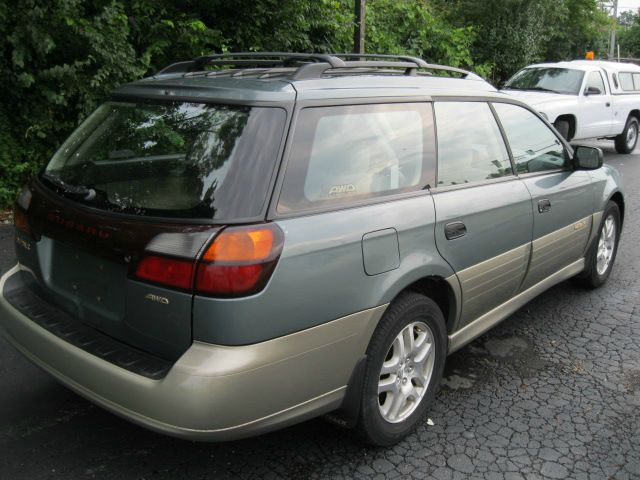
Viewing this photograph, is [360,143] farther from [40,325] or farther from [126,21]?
[126,21]

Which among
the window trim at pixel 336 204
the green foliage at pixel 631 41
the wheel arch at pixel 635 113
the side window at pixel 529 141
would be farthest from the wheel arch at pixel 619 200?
the green foliage at pixel 631 41

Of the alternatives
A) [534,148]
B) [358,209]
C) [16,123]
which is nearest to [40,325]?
[358,209]

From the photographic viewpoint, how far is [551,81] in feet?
38.8

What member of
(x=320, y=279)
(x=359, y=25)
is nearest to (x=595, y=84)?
(x=359, y=25)

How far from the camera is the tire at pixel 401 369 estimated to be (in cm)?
270

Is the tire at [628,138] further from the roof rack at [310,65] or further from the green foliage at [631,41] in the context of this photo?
the green foliage at [631,41]

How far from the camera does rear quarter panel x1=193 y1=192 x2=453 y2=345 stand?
7.24ft

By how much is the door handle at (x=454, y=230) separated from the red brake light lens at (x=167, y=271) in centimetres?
135

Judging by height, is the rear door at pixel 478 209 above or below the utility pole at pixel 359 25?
below

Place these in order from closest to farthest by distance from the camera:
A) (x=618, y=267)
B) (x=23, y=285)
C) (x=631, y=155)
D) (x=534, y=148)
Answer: (x=23, y=285)
(x=534, y=148)
(x=618, y=267)
(x=631, y=155)

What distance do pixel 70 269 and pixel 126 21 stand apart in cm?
556

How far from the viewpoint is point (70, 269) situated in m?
2.65

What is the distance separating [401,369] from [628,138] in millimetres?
12787

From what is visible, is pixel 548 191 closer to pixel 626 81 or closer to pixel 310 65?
pixel 310 65
